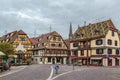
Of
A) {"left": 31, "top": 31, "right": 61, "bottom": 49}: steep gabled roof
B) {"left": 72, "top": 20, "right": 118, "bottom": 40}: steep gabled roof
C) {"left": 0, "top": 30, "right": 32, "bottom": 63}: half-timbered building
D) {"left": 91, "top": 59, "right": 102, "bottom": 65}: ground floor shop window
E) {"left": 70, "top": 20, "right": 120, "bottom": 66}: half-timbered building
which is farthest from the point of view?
{"left": 31, "top": 31, "right": 61, "bottom": 49}: steep gabled roof

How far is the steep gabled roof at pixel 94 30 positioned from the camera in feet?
234

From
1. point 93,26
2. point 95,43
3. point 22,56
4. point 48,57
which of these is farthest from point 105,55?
point 22,56

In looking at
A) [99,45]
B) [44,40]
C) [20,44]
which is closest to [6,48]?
[20,44]

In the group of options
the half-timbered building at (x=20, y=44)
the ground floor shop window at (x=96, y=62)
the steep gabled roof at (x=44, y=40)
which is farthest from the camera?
the steep gabled roof at (x=44, y=40)

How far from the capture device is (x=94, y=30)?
245ft

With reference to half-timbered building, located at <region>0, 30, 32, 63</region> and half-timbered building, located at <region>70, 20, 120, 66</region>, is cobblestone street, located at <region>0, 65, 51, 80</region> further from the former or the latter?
half-timbered building, located at <region>0, 30, 32, 63</region>

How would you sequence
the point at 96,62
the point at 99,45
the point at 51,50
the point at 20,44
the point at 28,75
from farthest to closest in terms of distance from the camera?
the point at 20,44
the point at 51,50
the point at 96,62
the point at 99,45
the point at 28,75

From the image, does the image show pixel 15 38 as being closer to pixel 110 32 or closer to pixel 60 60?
pixel 60 60

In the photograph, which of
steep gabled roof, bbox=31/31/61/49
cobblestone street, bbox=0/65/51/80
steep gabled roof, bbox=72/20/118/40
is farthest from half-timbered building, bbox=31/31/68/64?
cobblestone street, bbox=0/65/51/80

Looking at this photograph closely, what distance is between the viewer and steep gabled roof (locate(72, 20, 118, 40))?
7144 cm

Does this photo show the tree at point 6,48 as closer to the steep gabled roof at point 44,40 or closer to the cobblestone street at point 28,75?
the steep gabled roof at point 44,40

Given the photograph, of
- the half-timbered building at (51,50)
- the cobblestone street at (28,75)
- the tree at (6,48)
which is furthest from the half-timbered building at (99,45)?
the cobblestone street at (28,75)

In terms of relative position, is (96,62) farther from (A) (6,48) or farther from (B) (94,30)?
(A) (6,48)

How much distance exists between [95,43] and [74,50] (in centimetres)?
1087
